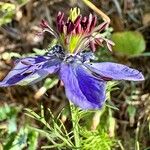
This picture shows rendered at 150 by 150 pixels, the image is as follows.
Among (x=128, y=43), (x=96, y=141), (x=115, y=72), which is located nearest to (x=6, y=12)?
(x=128, y=43)

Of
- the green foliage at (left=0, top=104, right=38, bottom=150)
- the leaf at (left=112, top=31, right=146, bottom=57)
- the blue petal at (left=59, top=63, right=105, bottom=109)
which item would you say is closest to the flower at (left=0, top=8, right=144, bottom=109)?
the blue petal at (left=59, top=63, right=105, bottom=109)

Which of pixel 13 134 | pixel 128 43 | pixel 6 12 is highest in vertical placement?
pixel 6 12

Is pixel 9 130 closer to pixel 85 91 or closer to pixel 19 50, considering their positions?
pixel 19 50

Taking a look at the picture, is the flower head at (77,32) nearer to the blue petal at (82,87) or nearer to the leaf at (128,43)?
the blue petal at (82,87)

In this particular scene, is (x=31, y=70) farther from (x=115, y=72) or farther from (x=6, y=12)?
(x=6, y=12)

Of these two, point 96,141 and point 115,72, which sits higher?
point 115,72

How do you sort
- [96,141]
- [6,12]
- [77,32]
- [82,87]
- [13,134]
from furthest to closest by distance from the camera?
[6,12] < [13,134] < [96,141] < [77,32] < [82,87]
